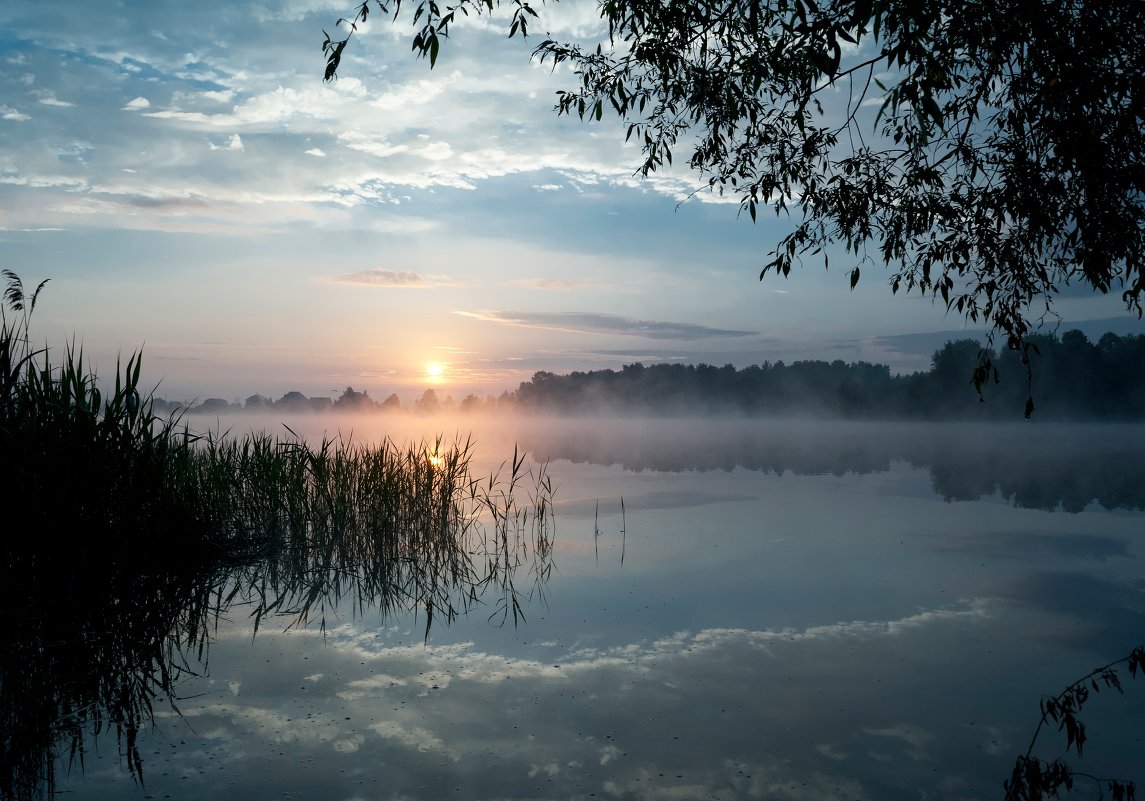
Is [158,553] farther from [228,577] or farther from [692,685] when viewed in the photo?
[692,685]

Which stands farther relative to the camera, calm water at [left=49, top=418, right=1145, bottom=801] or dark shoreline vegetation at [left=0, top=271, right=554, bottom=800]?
dark shoreline vegetation at [left=0, top=271, right=554, bottom=800]

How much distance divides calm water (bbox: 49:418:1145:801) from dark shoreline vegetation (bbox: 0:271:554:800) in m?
0.38

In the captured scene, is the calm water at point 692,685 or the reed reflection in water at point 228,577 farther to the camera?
the reed reflection in water at point 228,577

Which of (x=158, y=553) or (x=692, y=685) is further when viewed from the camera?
(x=158, y=553)

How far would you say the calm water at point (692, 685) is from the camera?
361 centimetres

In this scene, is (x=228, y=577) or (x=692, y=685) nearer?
(x=692, y=685)

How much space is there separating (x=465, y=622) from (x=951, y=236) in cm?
487

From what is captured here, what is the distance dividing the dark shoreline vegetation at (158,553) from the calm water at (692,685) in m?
0.38

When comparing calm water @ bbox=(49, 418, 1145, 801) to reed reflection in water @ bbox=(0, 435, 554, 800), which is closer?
calm water @ bbox=(49, 418, 1145, 801)

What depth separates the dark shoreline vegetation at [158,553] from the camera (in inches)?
180

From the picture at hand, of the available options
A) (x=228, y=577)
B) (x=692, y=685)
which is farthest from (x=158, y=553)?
(x=692, y=685)

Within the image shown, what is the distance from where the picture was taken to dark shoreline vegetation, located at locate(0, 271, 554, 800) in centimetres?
458

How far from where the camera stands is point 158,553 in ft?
24.5

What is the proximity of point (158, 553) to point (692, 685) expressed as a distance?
559cm
